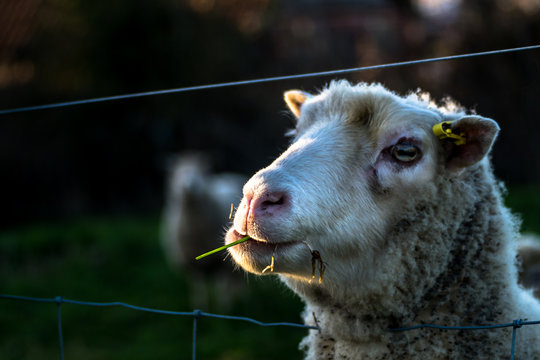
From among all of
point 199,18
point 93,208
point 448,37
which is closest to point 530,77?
point 448,37

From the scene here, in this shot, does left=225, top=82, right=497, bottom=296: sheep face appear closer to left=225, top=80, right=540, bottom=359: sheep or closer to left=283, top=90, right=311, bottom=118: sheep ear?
left=225, top=80, right=540, bottom=359: sheep

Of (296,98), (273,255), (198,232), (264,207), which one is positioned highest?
(198,232)

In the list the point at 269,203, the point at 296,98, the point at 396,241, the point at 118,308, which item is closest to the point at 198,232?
the point at 118,308

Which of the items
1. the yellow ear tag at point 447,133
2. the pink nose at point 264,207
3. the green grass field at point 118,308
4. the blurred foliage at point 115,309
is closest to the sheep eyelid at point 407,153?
the yellow ear tag at point 447,133

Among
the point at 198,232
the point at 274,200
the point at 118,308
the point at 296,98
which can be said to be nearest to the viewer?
the point at 274,200

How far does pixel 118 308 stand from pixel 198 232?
5.05 feet

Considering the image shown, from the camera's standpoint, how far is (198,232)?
25.5 ft

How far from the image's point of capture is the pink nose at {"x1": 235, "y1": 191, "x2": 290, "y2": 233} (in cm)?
184

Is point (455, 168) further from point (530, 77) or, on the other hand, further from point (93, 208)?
point (93, 208)

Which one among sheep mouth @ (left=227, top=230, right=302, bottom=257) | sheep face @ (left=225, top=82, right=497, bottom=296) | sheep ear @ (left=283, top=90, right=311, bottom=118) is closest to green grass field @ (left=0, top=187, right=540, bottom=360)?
sheep ear @ (left=283, top=90, right=311, bottom=118)

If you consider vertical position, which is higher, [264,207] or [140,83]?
[140,83]

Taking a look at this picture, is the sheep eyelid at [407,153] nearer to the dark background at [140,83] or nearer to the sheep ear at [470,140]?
the sheep ear at [470,140]

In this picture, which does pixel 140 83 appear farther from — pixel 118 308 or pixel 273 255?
pixel 273 255

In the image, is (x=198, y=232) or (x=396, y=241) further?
(x=198, y=232)
